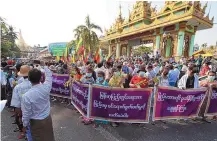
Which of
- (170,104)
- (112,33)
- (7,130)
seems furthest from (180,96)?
(112,33)

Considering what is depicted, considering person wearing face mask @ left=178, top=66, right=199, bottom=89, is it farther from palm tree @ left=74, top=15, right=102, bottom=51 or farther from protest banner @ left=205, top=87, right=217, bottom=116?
palm tree @ left=74, top=15, right=102, bottom=51

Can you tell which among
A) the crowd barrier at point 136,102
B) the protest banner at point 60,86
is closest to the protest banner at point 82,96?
the crowd barrier at point 136,102

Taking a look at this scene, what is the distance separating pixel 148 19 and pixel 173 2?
5251mm

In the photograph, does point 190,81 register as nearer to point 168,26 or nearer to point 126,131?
point 126,131

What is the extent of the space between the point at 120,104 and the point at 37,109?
7.17 feet

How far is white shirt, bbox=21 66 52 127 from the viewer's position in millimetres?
2141

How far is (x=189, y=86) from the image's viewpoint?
186 inches

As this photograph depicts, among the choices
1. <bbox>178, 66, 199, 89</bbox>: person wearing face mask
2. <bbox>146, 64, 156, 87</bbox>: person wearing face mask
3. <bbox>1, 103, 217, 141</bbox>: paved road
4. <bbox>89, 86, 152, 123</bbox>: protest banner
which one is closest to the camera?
<bbox>1, 103, 217, 141</bbox>: paved road

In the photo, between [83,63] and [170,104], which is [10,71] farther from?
[170,104]

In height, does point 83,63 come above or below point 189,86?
above

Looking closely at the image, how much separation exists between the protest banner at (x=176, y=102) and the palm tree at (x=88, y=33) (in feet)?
63.5

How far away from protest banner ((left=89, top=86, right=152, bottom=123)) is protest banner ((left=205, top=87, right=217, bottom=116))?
200 centimetres

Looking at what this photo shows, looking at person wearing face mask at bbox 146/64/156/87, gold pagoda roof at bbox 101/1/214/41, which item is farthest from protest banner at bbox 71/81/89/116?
gold pagoda roof at bbox 101/1/214/41

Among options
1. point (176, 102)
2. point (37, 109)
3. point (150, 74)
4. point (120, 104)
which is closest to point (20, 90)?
point (37, 109)
